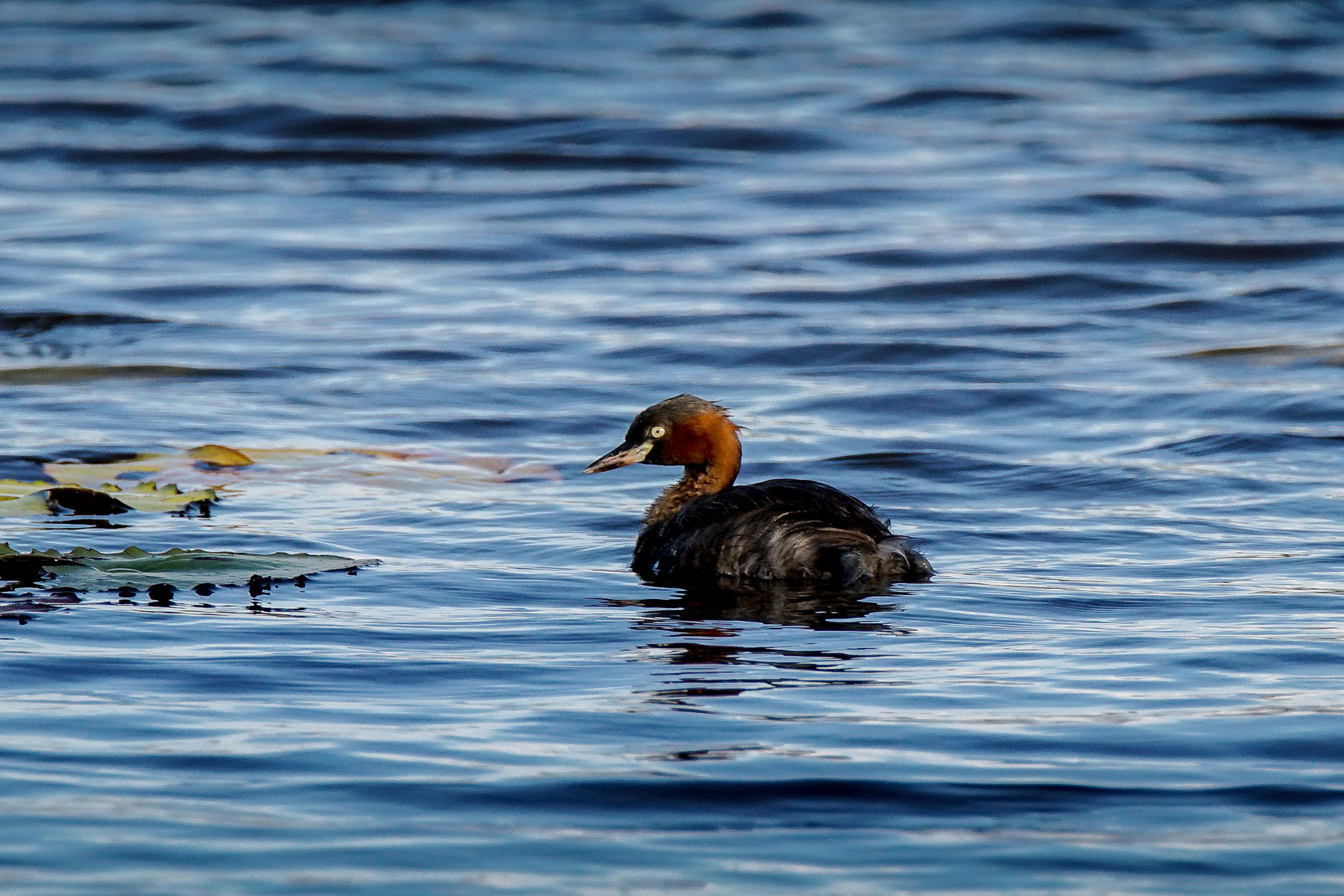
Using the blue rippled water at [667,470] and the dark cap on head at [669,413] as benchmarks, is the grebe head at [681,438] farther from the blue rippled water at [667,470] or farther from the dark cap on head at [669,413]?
the blue rippled water at [667,470]

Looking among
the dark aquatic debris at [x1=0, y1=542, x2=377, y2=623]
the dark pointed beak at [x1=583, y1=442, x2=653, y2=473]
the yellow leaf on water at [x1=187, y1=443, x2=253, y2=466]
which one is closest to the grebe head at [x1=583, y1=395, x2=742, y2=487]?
the dark pointed beak at [x1=583, y1=442, x2=653, y2=473]

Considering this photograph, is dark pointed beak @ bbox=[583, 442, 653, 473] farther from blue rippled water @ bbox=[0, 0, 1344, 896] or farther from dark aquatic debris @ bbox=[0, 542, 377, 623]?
dark aquatic debris @ bbox=[0, 542, 377, 623]

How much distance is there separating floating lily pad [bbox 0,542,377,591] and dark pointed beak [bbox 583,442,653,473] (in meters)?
1.35

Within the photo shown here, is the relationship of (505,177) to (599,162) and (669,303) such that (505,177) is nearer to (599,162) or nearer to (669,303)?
(599,162)

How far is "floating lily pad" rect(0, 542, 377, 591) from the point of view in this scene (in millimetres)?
6957

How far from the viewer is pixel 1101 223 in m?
16.9

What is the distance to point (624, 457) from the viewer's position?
8.35 meters

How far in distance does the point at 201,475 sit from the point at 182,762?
435cm

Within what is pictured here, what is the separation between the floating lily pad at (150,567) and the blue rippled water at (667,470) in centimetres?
20

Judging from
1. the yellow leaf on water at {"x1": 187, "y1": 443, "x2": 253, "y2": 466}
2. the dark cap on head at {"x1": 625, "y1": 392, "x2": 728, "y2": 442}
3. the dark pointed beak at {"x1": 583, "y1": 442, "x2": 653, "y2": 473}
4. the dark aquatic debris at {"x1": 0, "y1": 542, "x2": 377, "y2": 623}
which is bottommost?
the yellow leaf on water at {"x1": 187, "y1": 443, "x2": 253, "y2": 466}

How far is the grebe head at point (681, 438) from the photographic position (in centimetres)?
831

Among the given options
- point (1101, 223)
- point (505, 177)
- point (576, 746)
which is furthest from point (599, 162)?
point (576, 746)

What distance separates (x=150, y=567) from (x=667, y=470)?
153 inches

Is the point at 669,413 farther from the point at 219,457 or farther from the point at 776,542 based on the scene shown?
the point at 219,457
